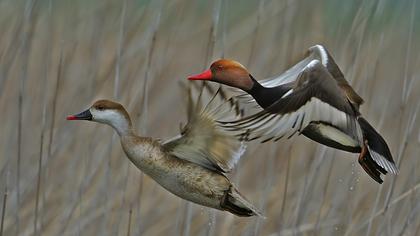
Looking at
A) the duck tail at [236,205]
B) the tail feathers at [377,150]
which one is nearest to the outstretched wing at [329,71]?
the tail feathers at [377,150]

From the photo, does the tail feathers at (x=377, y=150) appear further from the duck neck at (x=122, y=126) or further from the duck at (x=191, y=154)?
the duck neck at (x=122, y=126)

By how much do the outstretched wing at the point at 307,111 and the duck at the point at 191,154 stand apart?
35 mm

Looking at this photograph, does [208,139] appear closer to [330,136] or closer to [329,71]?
[330,136]

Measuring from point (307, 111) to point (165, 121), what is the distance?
1198 mm

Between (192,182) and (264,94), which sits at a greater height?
(264,94)

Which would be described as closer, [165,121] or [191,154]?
[191,154]

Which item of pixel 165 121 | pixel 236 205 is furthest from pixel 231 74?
pixel 165 121

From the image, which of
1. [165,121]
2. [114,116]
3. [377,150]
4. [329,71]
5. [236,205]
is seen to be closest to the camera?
[114,116]

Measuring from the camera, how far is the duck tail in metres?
0.92

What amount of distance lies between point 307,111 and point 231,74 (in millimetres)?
99

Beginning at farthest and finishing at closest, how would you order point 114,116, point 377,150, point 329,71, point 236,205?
point 329,71, point 377,150, point 236,205, point 114,116

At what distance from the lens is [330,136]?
0.97 metres

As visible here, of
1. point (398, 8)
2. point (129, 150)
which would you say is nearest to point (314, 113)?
point (129, 150)

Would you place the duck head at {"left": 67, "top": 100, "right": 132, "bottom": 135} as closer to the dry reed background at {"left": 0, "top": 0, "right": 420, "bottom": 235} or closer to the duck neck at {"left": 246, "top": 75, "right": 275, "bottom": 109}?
the duck neck at {"left": 246, "top": 75, "right": 275, "bottom": 109}
